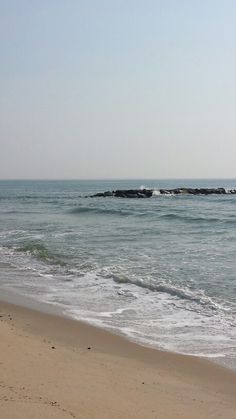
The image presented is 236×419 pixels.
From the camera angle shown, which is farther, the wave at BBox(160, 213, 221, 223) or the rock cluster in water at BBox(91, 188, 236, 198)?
the rock cluster in water at BBox(91, 188, 236, 198)

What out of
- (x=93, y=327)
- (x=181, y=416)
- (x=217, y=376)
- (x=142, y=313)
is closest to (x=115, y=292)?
(x=142, y=313)

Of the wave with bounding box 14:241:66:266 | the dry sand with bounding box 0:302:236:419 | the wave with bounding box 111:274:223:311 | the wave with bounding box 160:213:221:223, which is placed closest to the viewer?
the dry sand with bounding box 0:302:236:419

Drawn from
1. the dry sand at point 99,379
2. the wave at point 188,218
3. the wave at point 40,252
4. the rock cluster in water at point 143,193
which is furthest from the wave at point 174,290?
the rock cluster in water at point 143,193

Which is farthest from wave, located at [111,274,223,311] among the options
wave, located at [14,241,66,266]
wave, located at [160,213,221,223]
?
wave, located at [160,213,221,223]

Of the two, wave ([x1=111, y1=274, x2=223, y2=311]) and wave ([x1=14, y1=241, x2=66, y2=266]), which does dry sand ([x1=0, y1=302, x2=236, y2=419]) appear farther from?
wave ([x1=14, y1=241, x2=66, y2=266])

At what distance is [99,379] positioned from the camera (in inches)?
213

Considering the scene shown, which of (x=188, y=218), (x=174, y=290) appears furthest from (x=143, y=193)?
(x=174, y=290)

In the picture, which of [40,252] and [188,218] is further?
[188,218]

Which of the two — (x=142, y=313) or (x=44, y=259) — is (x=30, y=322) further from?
(x=44, y=259)

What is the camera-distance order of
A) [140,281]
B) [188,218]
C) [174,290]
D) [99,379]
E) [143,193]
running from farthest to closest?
[143,193]
[188,218]
[140,281]
[174,290]
[99,379]

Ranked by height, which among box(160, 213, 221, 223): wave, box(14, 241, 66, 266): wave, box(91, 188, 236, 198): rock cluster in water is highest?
box(91, 188, 236, 198): rock cluster in water

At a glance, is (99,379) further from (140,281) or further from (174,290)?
(140,281)

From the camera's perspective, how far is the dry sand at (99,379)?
14.5 ft

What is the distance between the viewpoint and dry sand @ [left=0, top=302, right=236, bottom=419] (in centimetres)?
443
